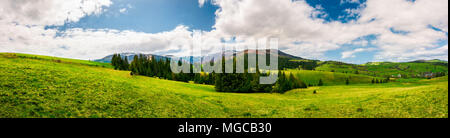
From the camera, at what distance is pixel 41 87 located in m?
16.5

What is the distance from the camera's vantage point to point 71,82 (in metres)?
20.2
